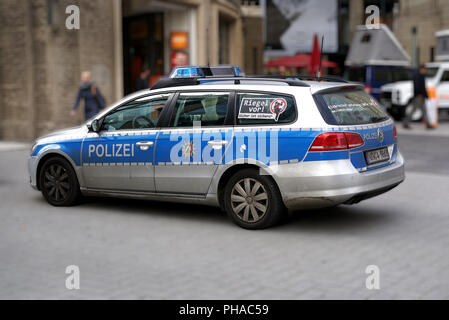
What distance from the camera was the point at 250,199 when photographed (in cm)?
729

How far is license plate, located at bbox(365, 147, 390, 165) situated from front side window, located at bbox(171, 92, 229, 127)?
1.53 metres

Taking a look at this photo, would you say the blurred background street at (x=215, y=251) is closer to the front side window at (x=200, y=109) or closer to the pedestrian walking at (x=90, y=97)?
the front side window at (x=200, y=109)

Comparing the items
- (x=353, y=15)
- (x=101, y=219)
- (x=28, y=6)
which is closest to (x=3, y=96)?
(x=28, y=6)

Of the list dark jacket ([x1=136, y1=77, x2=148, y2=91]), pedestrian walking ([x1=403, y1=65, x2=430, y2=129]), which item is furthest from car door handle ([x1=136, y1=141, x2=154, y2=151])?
pedestrian walking ([x1=403, y1=65, x2=430, y2=129])

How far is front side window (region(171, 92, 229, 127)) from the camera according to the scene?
7.50 metres

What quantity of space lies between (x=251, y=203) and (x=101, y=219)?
1.80 meters

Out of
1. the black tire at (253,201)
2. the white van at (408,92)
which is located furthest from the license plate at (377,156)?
the white van at (408,92)

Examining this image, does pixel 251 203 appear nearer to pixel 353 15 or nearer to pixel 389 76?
pixel 389 76

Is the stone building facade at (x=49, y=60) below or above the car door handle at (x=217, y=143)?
above

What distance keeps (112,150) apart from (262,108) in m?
1.94

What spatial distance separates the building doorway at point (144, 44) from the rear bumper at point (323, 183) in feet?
51.7

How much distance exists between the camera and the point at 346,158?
692 cm

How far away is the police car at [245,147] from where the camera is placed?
22.8 feet

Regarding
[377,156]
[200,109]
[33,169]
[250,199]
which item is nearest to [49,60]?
[33,169]
